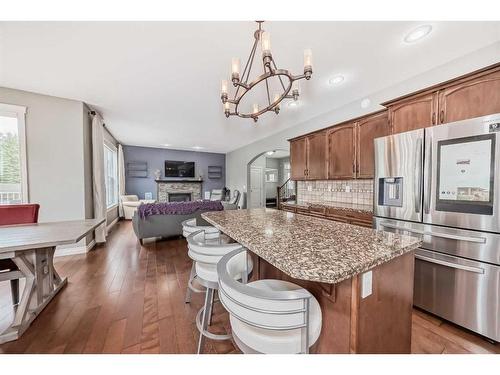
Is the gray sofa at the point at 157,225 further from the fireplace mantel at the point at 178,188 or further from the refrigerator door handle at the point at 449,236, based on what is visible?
the fireplace mantel at the point at 178,188

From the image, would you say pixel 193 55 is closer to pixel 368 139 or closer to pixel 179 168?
pixel 368 139

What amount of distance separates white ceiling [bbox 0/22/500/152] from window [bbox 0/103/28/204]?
532 mm

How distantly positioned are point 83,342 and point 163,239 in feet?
9.67

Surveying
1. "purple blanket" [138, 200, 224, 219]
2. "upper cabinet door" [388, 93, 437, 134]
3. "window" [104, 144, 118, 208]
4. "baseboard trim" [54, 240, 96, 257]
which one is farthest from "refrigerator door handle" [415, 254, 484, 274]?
"window" [104, 144, 118, 208]

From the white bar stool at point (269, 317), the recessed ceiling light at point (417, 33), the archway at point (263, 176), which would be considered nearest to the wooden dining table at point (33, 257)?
the white bar stool at point (269, 317)

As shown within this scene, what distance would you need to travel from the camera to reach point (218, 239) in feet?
6.33

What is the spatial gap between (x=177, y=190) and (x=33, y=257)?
6345 mm

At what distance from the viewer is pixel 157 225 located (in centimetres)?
393

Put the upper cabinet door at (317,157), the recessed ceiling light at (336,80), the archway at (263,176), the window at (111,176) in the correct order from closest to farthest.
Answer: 1. the recessed ceiling light at (336,80)
2. the upper cabinet door at (317,157)
3. the window at (111,176)
4. the archway at (263,176)

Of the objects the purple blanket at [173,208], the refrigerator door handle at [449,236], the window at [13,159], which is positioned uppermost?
the window at [13,159]

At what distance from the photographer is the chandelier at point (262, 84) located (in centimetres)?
138

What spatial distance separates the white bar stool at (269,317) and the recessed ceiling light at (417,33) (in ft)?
7.61
